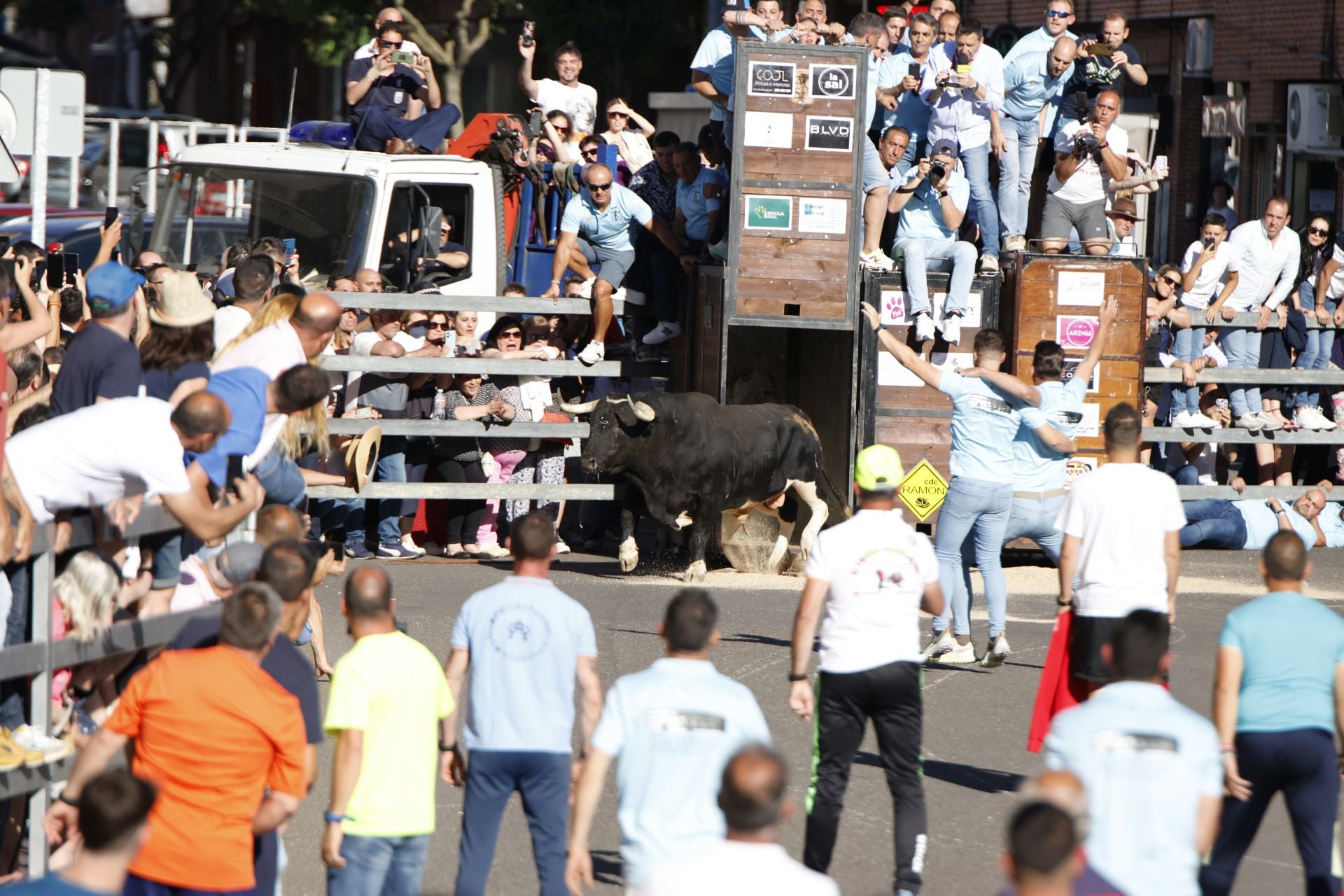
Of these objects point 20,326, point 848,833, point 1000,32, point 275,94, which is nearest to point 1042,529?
point 848,833

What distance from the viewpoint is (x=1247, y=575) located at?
13844 mm

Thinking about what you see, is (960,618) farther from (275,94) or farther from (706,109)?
(275,94)

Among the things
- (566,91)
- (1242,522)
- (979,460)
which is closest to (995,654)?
(979,460)

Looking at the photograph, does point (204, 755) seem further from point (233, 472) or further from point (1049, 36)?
point (1049, 36)

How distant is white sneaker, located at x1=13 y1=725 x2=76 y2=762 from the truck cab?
7.95 metres

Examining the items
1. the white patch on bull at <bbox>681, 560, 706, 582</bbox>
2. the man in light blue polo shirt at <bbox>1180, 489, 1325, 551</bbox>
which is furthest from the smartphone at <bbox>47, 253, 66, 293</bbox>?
the man in light blue polo shirt at <bbox>1180, 489, 1325, 551</bbox>

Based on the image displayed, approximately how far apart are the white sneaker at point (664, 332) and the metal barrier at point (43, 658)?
8353mm

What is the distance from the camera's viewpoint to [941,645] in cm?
1055

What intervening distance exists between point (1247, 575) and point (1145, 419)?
1.56m

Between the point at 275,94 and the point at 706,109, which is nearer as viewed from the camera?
the point at 706,109

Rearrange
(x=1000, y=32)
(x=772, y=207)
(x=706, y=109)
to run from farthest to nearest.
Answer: (x=1000, y=32) < (x=706, y=109) < (x=772, y=207)

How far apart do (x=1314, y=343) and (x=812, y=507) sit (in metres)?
4.57

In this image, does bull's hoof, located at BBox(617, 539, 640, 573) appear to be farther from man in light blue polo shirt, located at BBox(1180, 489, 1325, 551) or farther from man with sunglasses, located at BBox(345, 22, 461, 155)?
man in light blue polo shirt, located at BBox(1180, 489, 1325, 551)

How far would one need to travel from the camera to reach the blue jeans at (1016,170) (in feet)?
47.5
